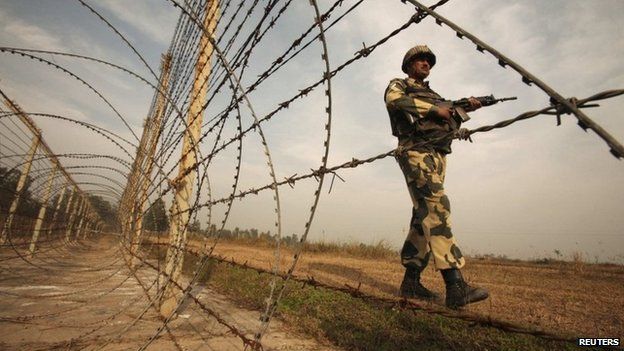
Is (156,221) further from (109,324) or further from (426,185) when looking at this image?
(426,185)

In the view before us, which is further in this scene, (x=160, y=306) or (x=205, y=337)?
(x=160, y=306)

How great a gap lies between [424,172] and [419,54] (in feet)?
3.31

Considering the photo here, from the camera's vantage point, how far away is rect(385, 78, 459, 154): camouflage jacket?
7.45 ft

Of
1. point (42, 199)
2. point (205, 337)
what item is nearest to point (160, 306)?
point (205, 337)

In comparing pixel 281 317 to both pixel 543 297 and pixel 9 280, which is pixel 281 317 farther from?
pixel 9 280

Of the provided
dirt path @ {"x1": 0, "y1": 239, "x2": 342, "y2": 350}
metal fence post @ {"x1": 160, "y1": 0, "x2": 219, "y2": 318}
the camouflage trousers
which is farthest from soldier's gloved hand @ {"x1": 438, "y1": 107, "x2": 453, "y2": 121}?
metal fence post @ {"x1": 160, "y1": 0, "x2": 219, "y2": 318}

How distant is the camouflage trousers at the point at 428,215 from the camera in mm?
2090

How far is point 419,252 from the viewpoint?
2449 mm

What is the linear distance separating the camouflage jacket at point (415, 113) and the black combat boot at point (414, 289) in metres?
0.86

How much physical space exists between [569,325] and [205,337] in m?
2.31

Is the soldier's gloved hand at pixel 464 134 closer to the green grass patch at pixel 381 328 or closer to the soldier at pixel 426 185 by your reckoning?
the green grass patch at pixel 381 328

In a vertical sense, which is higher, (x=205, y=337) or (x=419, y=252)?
(x=419, y=252)

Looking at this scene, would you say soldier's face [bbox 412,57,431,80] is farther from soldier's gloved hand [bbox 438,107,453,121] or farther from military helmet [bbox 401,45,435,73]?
soldier's gloved hand [bbox 438,107,453,121]

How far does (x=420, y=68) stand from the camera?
2732 mm
